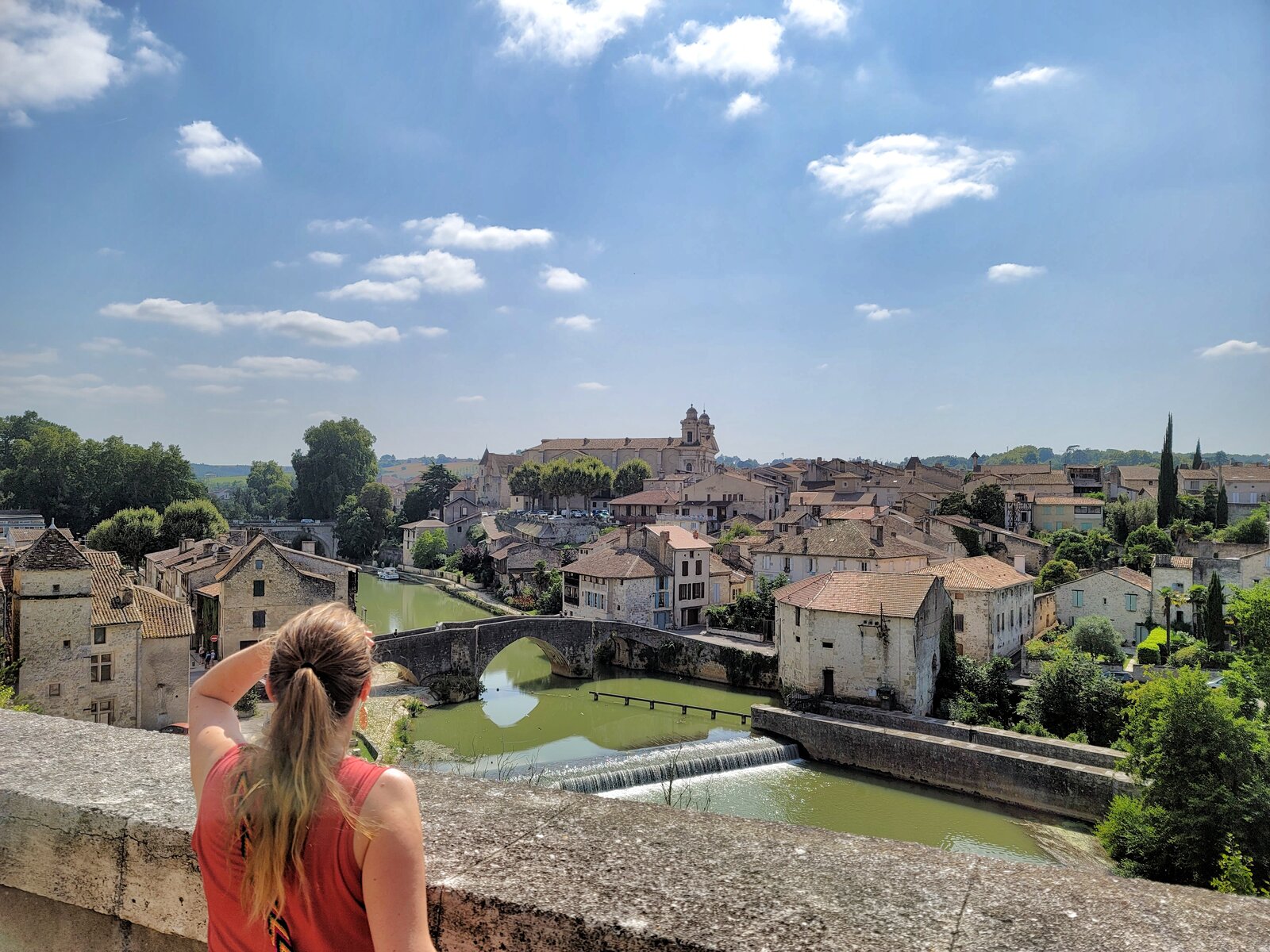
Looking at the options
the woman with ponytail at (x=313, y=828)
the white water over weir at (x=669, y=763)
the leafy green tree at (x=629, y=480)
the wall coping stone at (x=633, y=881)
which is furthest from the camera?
the leafy green tree at (x=629, y=480)

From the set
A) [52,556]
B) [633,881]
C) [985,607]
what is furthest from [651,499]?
[633,881]

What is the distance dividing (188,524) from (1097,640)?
48706 mm

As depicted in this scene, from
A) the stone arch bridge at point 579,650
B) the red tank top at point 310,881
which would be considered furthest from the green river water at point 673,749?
the red tank top at point 310,881

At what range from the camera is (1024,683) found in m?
25.9

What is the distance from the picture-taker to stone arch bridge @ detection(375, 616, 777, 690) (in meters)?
27.4

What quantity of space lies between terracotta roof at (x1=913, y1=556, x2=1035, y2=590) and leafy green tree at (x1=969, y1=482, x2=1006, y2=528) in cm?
2276

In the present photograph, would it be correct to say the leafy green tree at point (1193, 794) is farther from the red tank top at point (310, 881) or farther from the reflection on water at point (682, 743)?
the red tank top at point (310, 881)

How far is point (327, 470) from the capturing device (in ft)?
281

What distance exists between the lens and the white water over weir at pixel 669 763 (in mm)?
17728

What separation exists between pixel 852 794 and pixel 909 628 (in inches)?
234

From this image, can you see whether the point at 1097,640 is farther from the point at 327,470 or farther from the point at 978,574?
the point at 327,470

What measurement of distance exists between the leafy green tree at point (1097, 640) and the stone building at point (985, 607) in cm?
225

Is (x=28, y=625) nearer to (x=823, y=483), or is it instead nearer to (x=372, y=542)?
(x=372, y=542)

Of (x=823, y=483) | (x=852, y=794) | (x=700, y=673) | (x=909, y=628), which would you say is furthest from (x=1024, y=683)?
(x=823, y=483)
